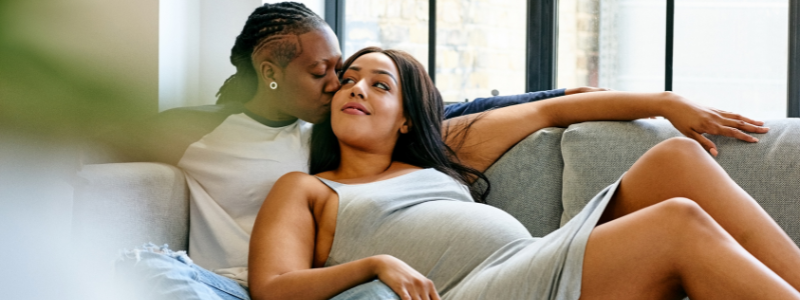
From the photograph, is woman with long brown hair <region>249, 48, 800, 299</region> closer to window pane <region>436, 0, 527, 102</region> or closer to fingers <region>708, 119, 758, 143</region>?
fingers <region>708, 119, 758, 143</region>

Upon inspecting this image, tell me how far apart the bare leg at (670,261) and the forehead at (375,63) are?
2.27 ft

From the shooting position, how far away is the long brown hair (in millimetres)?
1597

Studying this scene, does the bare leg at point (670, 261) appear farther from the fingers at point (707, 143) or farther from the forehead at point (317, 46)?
the forehead at point (317, 46)

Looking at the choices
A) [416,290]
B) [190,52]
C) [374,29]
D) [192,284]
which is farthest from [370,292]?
[374,29]

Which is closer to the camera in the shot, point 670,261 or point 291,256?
point 670,261

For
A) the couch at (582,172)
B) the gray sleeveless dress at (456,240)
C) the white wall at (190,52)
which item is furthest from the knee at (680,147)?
the white wall at (190,52)

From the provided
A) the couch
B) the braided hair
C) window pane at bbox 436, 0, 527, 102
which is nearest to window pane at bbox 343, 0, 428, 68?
window pane at bbox 436, 0, 527, 102

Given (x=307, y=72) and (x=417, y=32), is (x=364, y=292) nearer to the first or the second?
(x=307, y=72)

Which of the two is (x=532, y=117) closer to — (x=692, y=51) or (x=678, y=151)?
(x=678, y=151)

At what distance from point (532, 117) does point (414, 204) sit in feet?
1.53

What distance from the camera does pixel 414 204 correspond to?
55.0 inches

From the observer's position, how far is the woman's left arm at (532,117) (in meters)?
1.58

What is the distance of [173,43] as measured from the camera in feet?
0.82

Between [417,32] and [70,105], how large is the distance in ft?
7.91
